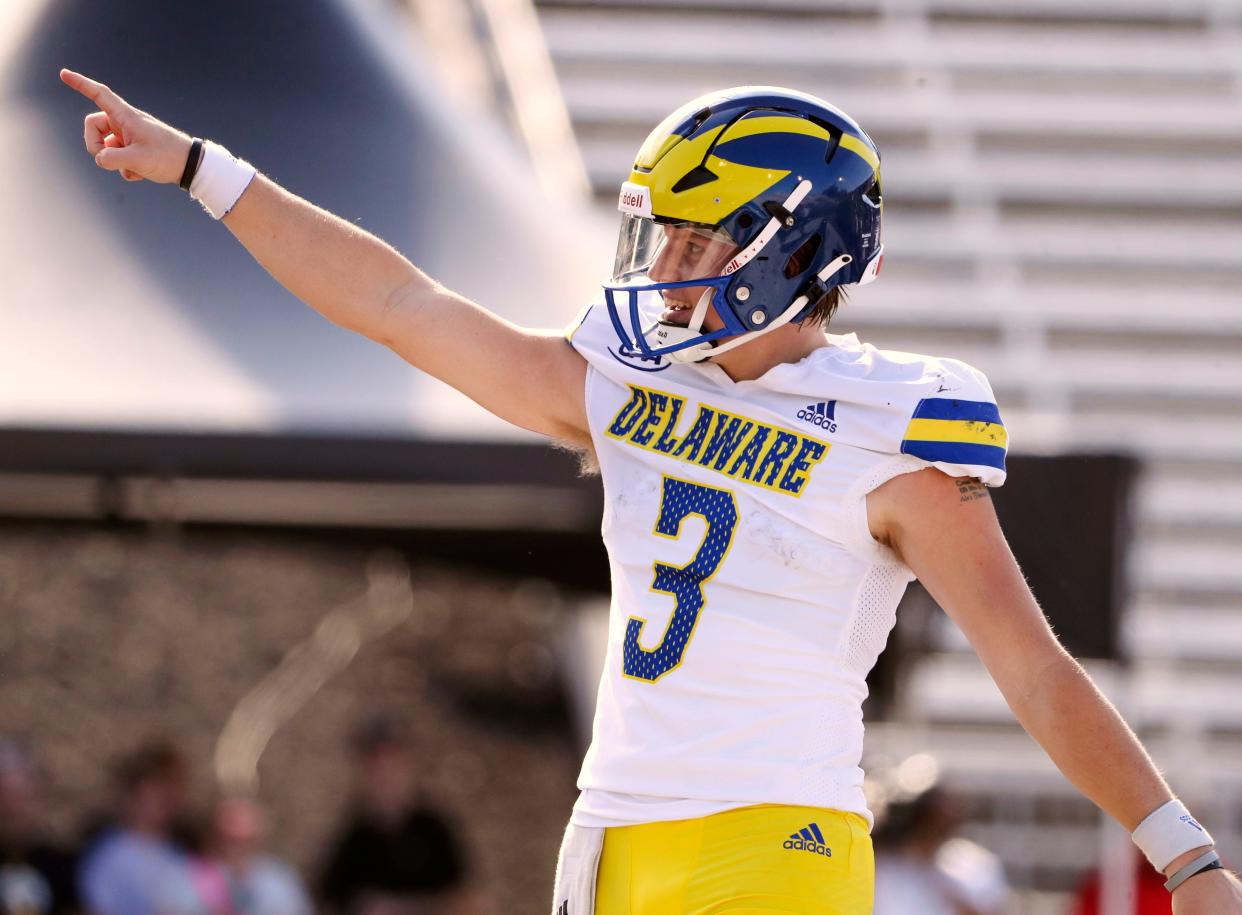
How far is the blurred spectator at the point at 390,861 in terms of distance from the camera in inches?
285

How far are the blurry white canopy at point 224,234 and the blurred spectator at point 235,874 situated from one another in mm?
2716

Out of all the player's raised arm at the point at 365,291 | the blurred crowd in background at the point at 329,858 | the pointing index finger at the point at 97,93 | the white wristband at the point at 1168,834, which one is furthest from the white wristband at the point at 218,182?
the blurred crowd in background at the point at 329,858

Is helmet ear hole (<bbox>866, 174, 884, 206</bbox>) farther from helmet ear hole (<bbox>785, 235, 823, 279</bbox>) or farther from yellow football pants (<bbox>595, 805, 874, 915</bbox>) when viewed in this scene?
yellow football pants (<bbox>595, 805, 874, 915</bbox>)

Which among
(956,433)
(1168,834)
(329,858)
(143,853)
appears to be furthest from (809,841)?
(329,858)

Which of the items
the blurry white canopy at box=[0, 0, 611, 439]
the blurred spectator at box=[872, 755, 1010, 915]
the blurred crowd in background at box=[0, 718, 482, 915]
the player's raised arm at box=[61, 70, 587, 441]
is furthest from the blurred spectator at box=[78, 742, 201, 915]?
the player's raised arm at box=[61, 70, 587, 441]

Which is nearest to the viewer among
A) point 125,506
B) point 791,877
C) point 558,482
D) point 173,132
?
point 791,877

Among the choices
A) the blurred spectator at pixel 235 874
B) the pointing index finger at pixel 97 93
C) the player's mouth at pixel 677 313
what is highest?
the pointing index finger at pixel 97 93

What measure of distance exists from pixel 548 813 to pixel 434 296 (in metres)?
8.75

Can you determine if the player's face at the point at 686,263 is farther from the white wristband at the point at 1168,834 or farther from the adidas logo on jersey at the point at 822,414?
the white wristband at the point at 1168,834

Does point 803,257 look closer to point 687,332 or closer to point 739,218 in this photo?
point 739,218

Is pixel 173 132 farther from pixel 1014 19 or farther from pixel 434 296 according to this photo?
pixel 1014 19

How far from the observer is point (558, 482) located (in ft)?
15.6

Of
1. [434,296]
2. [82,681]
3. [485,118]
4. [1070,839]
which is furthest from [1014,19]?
[434,296]

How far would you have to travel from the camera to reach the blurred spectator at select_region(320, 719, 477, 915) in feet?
23.7
